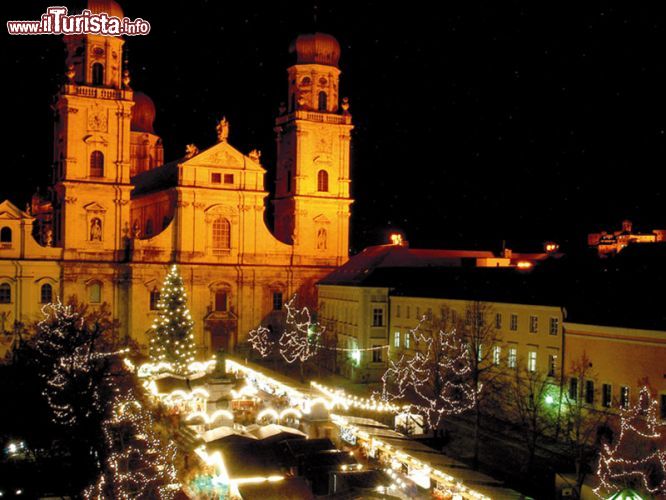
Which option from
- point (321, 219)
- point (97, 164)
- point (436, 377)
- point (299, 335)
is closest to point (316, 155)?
point (321, 219)

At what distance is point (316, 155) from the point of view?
61.8 metres

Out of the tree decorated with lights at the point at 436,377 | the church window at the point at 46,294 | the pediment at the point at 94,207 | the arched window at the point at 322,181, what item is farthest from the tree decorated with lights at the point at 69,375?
the arched window at the point at 322,181

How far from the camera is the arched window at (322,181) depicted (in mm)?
62125

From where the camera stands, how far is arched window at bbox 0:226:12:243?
180ft

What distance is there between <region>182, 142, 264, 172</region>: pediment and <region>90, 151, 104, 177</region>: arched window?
5.21 m

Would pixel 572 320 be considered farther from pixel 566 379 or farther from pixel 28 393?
pixel 28 393

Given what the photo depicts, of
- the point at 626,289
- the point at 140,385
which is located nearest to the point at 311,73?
the point at 140,385

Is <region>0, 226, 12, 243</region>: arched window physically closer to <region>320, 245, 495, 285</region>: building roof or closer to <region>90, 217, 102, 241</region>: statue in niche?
<region>90, 217, 102, 241</region>: statue in niche

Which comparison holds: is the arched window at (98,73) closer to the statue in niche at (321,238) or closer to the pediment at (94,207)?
the pediment at (94,207)

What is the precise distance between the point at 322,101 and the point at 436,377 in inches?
1209

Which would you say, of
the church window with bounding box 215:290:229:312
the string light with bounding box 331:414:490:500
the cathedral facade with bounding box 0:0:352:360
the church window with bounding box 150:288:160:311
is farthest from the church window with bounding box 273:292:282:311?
the string light with bounding box 331:414:490:500

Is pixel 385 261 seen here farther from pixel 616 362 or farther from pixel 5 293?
pixel 616 362

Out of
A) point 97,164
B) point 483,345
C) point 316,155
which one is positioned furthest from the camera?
point 316,155

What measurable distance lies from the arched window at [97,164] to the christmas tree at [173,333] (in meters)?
12.2
